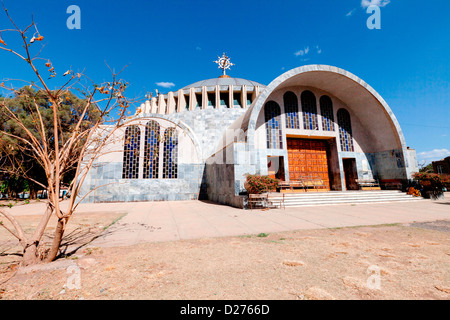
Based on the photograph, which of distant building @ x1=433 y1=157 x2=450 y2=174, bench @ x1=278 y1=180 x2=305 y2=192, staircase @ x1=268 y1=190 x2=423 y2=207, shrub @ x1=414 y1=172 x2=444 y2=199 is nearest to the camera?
staircase @ x1=268 y1=190 x2=423 y2=207

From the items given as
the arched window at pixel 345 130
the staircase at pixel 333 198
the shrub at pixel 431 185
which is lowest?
the staircase at pixel 333 198

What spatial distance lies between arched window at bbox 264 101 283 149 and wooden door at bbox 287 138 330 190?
4.95 feet

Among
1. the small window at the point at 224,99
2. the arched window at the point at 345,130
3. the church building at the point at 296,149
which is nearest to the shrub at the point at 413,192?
the church building at the point at 296,149

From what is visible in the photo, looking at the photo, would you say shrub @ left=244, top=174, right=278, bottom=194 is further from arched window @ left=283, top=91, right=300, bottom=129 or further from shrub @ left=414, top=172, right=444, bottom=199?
shrub @ left=414, top=172, right=444, bottom=199

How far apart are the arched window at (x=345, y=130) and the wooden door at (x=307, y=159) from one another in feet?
4.77

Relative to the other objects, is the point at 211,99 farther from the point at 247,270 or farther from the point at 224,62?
the point at 247,270

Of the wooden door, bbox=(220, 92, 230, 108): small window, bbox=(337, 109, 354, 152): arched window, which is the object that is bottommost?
the wooden door

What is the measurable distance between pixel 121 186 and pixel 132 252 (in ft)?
47.6

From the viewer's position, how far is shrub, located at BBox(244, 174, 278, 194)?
10.5 metres

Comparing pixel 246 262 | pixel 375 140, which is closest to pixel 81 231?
pixel 246 262

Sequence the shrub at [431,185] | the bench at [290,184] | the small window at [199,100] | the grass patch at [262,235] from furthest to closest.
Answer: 1. the small window at [199,100]
2. the bench at [290,184]
3. the shrub at [431,185]
4. the grass patch at [262,235]

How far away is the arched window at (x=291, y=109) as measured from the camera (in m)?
17.1

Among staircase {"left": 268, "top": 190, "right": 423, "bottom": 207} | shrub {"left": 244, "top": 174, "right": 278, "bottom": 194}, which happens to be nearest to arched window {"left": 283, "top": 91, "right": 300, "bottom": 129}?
staircase {"left": 268, "top": 190, "right": 423, "bottom": 207}
